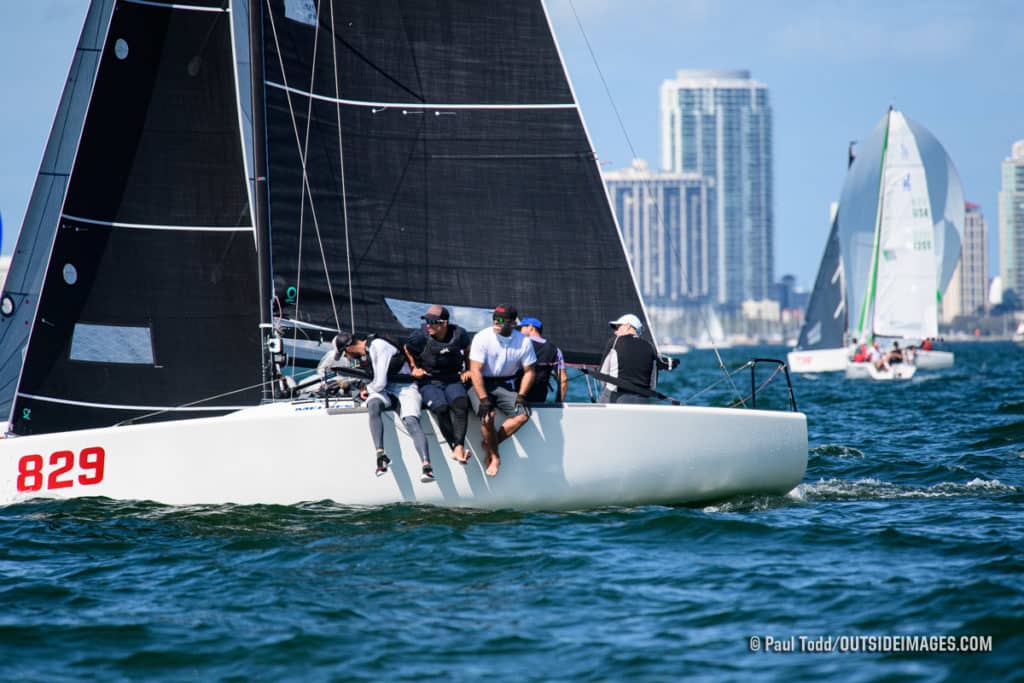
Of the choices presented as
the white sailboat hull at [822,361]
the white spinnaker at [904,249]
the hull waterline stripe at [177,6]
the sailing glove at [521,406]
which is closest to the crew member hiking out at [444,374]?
the sailing glove at [521,406]

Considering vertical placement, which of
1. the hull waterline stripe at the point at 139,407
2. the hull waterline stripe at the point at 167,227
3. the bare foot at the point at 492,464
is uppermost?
the hull waterline stripe at the point at 167,227

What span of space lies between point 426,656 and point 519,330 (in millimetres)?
3449

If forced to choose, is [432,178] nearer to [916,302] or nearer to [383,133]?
[383,133]

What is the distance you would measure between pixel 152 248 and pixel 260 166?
41.5 inches

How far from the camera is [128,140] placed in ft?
31.3

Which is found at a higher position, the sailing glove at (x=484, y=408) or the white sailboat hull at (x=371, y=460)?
the sailing glove at (x=484, y=408)

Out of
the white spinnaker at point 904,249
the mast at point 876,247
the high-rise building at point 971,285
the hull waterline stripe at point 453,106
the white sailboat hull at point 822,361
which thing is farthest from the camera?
the high-rise building at point 971,285

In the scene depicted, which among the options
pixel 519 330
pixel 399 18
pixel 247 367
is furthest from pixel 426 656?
pixel 399 18

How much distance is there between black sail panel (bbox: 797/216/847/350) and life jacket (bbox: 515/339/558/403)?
37662 mm

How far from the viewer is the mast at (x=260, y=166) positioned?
927cm

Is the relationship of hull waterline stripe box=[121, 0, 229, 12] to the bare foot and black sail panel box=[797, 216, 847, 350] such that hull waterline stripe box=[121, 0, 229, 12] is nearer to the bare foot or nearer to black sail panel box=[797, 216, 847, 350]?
the bare foot

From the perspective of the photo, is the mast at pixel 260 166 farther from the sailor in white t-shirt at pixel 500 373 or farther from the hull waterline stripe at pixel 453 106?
the sailor in white t-shirt at pixel 500 373

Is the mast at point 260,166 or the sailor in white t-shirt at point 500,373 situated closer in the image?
the sailor in white t-shirt at point 500,373

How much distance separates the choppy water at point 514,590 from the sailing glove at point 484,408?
678mm
